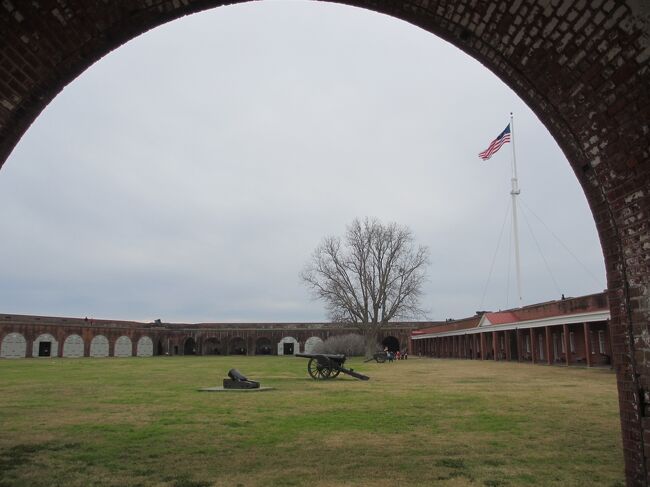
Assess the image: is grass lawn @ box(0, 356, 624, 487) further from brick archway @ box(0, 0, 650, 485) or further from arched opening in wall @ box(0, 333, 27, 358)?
arched opening in wall @ box(0, 333, 27, 358)

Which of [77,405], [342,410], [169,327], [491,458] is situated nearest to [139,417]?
[77,405]

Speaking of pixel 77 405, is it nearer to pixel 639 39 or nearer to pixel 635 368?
pixel 635 368

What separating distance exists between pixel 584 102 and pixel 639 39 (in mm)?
609

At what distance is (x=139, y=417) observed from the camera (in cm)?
952

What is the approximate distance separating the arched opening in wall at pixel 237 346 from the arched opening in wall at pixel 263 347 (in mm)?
1612

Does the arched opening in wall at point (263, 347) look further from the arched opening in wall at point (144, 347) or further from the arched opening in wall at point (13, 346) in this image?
the arched opening in wall at point (13, 346)

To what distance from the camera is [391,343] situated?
204 feet

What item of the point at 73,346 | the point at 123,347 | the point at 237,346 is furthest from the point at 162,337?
the point at 73,346

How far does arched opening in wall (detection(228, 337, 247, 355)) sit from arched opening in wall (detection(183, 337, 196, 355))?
4450 millimetres

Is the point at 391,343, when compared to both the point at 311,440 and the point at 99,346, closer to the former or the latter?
the point at 99,346

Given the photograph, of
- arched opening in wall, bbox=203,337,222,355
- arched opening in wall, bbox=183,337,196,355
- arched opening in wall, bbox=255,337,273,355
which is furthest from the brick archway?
arched opening in wall, bbox=183,337,196,355

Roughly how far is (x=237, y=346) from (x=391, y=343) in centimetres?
1859

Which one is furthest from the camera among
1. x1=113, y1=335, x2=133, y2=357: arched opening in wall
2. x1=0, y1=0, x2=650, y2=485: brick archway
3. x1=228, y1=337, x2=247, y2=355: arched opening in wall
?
x1=228, y1=337, x2=247, y2=355: arched opening in wall

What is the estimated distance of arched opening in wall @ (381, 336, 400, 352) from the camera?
2400 inches
